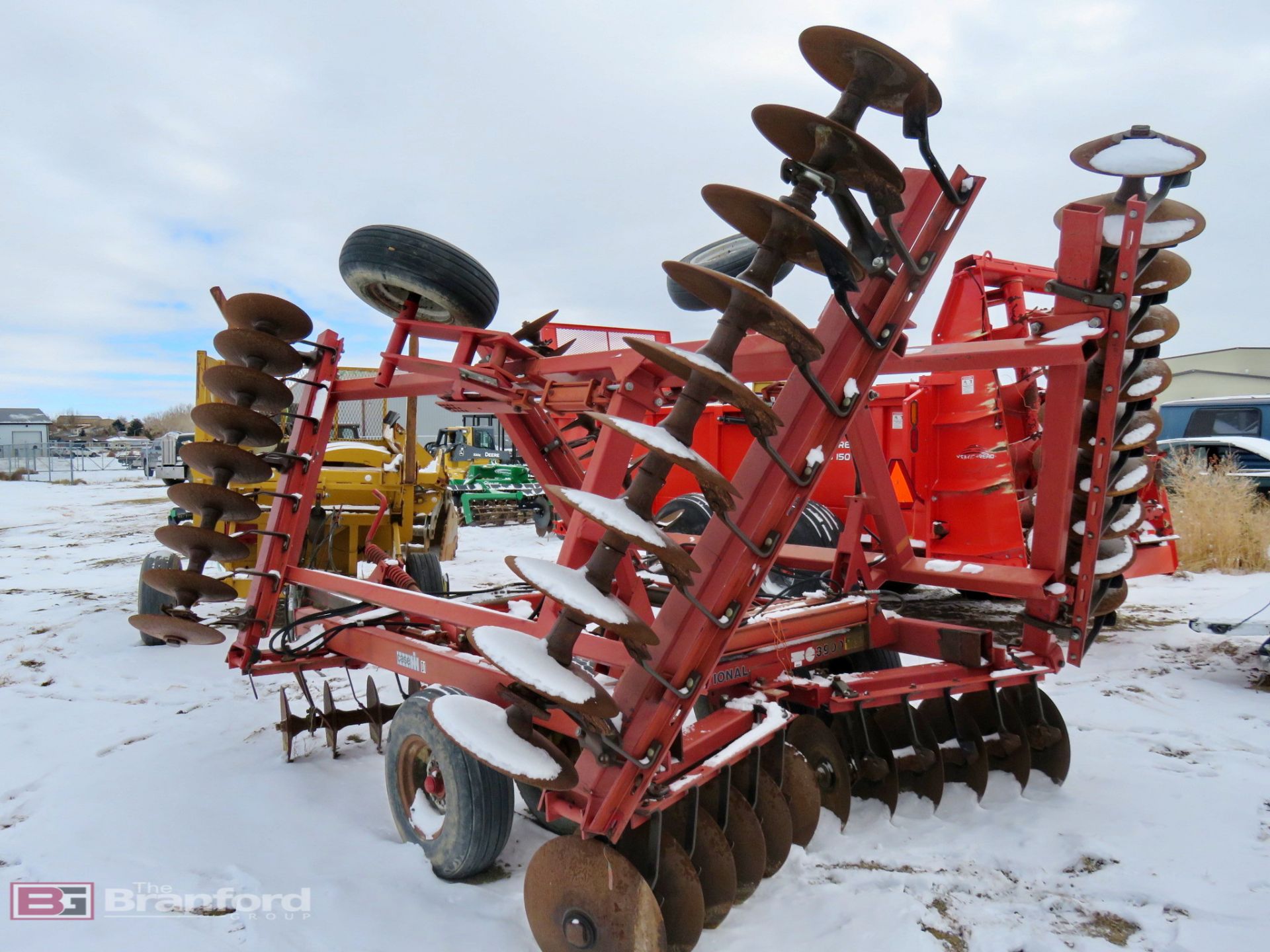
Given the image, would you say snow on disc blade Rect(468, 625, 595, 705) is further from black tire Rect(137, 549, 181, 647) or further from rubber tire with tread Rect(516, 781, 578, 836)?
black tire Rect(137, 549, 181, 647)

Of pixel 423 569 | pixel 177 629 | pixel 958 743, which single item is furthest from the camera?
pixel 423 569

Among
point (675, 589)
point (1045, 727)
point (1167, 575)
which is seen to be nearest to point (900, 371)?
point (675, 589)

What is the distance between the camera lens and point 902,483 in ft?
22.8

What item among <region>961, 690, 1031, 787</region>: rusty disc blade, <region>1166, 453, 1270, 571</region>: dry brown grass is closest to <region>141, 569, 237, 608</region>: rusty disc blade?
<region>961, 690, 1031, 787</region>: rusty disc blade

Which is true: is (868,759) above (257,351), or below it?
below

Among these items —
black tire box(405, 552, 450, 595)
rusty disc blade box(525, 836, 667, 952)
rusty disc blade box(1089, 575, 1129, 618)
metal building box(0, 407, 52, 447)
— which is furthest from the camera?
metal building box(0, 407, 52, 447)

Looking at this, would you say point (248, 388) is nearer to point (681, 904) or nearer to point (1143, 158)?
point (681, 904)

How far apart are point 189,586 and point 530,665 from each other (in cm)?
280

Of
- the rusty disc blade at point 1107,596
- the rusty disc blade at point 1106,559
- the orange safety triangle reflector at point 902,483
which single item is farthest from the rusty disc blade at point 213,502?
the orange safety triangle reflector at point 902,483

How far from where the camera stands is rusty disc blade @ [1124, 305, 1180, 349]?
297 cm

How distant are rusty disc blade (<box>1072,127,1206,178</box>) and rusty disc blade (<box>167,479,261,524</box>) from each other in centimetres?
405

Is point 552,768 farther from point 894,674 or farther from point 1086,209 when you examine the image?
point 1086,209

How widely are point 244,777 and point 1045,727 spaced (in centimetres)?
382

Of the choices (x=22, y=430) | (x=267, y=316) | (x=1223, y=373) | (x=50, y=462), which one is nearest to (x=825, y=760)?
(x=267, y=316)
